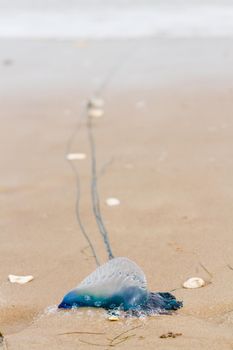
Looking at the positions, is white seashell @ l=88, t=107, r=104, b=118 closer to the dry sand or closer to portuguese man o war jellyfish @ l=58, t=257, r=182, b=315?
the dry sand

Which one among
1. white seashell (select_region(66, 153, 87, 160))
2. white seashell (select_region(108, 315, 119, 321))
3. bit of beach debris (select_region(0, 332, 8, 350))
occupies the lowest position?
bit of beach debris (select_region(0, 332, 8, 350))

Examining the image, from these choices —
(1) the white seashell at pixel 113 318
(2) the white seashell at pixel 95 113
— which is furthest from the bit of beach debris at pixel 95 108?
(1) the white seashell at pixel 113 318

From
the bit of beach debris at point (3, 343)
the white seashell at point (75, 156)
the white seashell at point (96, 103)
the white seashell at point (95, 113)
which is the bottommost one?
the bit of beach debris at point (3, 343)

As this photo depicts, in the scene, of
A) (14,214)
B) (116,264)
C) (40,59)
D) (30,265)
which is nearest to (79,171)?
(14,214)

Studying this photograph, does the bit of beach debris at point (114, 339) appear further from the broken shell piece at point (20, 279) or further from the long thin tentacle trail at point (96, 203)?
the long thin tentacle trail at point (96, 203)

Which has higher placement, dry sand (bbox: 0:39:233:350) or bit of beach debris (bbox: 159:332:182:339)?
dry sand (bbox: 0:39:233:350)

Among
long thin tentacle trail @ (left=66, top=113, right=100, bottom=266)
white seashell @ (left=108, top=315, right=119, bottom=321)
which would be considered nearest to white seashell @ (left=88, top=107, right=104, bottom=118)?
long thin tentacle trail @ (left=66, top=113, right=100, bottom=266)

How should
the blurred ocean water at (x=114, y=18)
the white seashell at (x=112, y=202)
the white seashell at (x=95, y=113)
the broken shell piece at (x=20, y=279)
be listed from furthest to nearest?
the blurred ocean water at (x=114, y=18), the white seashell at (x=95, y=113), the white seashell at (x=112, y=202), the broken shell piece at (x=20, y=279)

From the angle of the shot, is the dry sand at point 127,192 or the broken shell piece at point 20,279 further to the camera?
the broken shell piece at point 20,279
